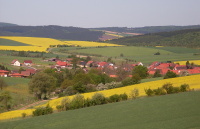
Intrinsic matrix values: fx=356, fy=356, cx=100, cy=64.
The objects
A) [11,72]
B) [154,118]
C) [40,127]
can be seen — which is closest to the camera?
[154,118]

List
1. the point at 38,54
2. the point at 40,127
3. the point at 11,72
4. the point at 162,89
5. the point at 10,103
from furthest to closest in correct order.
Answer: the point at 38,54
the point at 11,72
the point at 10,103
the point at 162,89
the point at 40,127

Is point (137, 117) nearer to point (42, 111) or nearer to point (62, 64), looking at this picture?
point (42, 111)

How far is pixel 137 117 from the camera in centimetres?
2134

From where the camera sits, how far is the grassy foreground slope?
60.7 ft

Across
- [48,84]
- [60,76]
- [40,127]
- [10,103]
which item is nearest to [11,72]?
[60,76]

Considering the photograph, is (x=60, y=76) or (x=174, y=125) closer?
(x=174, y=125)

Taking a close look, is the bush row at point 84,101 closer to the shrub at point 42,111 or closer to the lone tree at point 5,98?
the shrub at point 42,111

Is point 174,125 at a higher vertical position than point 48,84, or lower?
higher

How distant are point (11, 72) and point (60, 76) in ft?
43.9

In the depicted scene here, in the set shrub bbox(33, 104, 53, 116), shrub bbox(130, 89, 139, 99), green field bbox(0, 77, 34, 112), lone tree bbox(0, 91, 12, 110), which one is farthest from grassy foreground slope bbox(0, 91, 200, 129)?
green field bbox(0, 77, 34, 112)

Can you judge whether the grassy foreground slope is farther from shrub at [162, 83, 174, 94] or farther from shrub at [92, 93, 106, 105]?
shrub at [162, 83, 174, 94]

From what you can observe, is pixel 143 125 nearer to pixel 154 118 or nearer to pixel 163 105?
pixel 154 118

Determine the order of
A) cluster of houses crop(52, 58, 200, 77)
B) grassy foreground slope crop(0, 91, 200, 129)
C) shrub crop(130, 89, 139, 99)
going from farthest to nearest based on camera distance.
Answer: cluster of houses crop(52, 58, 200, 77) → shrub crop(130, 89, 139, 99) → grassy foreground slope crop(0, 91, 200, 129)

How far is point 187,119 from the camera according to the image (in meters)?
18.1
